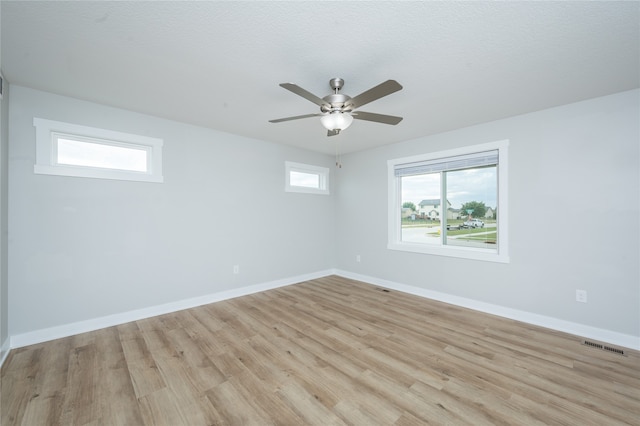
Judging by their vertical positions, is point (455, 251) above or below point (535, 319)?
above

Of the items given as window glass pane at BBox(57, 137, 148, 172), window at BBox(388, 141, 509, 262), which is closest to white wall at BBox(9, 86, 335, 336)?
window glass pane at BBox(57, 137, 148, 172)

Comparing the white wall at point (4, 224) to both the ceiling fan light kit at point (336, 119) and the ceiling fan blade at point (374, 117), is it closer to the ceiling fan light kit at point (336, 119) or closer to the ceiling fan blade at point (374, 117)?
the ceiling fan light kit at point (336, 119)

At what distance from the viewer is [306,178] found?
5.09 metres

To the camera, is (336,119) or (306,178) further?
(306,178)

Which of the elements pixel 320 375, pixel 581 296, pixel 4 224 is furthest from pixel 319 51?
pixel 581 296

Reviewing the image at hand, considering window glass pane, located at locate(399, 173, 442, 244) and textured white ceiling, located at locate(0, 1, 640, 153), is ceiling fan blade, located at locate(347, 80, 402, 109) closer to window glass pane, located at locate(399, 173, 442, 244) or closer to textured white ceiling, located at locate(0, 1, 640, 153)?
textured white ceiling, located at locate(0, 1, 640, 153)

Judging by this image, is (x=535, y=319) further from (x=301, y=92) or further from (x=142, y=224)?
(x=142, y=224)

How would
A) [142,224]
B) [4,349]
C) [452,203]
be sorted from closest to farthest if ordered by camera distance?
[4,349]
[142,224]
[452,203]

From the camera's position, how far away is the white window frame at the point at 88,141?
261 centimetres

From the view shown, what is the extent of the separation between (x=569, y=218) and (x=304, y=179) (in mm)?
3874

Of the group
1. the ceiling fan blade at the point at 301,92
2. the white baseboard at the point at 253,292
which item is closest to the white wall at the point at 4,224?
the white baseboard at the point at 253,292

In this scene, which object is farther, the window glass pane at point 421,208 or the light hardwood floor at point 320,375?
the window glass pane at point 421,208

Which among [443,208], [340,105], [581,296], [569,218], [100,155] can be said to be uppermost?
[340,105]

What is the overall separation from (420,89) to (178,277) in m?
3.73
